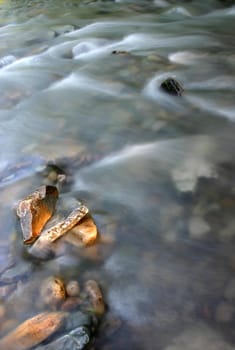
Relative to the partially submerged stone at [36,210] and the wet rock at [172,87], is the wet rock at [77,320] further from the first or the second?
the wet rock at [172,87]

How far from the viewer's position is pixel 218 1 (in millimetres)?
10320

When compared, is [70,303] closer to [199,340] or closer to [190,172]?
[199,340]

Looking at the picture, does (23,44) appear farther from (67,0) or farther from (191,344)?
(191,344)

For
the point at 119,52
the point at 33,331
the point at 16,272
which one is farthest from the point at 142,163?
the point at 119,52

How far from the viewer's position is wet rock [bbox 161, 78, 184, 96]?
502 centimetres

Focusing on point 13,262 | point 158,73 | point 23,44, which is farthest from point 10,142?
point 23,44

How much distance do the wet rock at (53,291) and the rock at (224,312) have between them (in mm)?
873

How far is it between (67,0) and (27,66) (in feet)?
23.9

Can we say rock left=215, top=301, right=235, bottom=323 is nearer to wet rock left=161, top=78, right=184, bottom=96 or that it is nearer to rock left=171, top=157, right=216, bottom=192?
rock left=171, top=157, right=216, bottom=192

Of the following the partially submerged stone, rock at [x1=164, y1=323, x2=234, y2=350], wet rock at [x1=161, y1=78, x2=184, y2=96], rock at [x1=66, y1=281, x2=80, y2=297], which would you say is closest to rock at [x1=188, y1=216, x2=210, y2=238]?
rock at [x1=164, y1=323, x2=234, y2=350]

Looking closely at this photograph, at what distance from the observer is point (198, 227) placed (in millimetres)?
2889

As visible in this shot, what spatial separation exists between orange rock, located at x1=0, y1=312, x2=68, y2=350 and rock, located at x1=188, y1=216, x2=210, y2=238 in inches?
41.2

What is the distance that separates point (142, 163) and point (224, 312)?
1.75m

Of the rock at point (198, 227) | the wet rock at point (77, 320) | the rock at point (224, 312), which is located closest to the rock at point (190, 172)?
the rock at point (198, 227)
